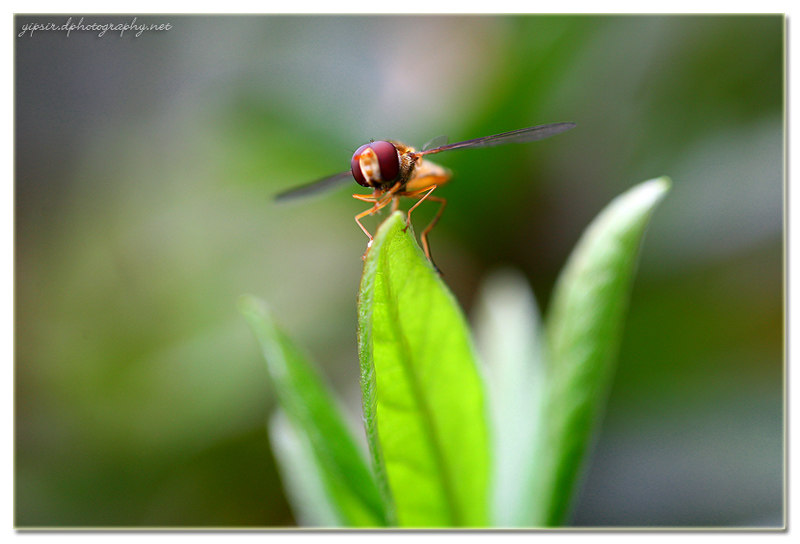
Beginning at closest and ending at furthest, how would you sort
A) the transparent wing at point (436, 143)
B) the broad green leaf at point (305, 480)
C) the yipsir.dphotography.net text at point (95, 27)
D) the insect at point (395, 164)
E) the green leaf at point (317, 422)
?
the green leaf at point (317, 422) < the insect at point (395, 164) < the broad green leaf at point (305, 480) < the transparent wing at point (436, 143) < the yipsir.dphotography.net text at point (95, 27)

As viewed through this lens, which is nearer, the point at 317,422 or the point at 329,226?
the point at 317,422

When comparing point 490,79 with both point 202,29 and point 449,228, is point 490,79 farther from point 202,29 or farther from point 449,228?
point 202,29

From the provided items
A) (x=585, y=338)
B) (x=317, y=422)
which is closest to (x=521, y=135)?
(x=585, y=338)

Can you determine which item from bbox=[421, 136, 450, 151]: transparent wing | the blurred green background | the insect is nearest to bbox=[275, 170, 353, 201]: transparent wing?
the insect

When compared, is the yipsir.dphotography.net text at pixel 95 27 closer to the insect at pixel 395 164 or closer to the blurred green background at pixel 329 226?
the blurred green background at pixel 329 226

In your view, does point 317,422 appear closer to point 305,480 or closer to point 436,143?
point 305,480

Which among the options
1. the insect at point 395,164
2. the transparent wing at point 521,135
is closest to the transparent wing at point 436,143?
the insect at point 395,164
